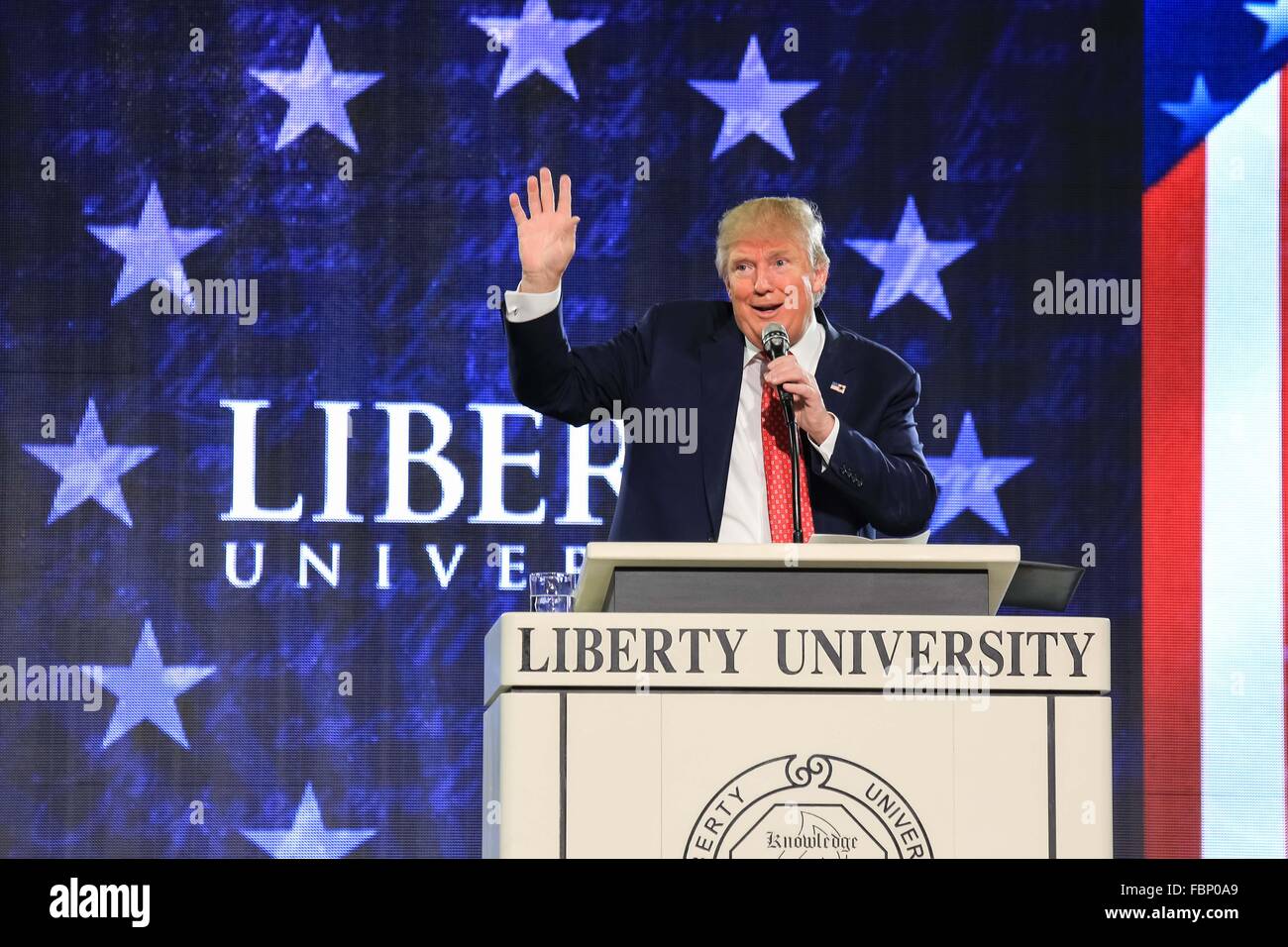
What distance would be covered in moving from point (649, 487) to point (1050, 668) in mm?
971

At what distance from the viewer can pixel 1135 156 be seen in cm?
466

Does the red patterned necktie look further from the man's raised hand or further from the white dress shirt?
the man's raised hand

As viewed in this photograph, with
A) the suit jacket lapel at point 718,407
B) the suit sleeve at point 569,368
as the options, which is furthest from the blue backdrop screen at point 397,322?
the suit jacket lapel at point 718,407

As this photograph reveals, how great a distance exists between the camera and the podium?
1.93 meters

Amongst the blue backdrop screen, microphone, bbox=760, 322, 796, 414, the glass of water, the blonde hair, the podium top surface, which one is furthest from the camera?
the blue backdrop screen

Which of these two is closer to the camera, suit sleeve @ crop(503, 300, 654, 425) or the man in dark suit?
the man in dark suit

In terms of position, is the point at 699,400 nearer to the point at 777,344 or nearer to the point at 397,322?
the point at 777,344

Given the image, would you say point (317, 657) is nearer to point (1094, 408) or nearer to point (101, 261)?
point (101, 261)

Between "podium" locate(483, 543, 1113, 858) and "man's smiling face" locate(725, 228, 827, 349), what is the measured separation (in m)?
1.01

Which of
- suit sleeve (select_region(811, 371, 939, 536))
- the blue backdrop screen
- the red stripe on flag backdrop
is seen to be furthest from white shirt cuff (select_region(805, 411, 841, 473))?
the red stripe on flag backdrop

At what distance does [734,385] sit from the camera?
2.86 meters

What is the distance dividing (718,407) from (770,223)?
37cm

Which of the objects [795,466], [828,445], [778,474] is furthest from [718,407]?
[795,466]

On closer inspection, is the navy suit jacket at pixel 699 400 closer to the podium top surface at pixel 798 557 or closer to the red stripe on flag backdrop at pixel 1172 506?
the podium top surface at pixel 798 557
